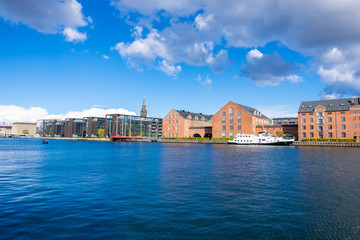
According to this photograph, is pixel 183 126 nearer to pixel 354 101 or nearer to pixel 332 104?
pixel 332 104

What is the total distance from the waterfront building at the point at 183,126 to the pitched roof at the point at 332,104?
49.3 metres

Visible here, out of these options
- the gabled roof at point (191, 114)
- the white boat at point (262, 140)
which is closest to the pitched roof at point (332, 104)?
the white boat at point (262, 140)

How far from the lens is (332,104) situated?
96188 millimetres

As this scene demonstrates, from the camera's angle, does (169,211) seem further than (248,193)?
No

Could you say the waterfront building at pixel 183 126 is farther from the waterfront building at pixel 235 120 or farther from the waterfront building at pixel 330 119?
the waterfront building at pixel 330 119

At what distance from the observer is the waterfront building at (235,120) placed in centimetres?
11212

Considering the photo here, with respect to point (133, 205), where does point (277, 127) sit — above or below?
above

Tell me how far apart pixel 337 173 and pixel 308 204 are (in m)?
14.7

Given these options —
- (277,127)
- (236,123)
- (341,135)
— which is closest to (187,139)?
(236,123)

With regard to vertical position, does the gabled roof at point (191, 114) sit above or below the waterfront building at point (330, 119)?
above

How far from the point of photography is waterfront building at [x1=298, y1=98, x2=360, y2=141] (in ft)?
297

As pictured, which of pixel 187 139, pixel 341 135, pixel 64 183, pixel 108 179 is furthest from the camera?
pixel 187 139

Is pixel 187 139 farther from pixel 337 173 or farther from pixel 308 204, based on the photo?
pixel 308 204

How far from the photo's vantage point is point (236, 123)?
115812mm
